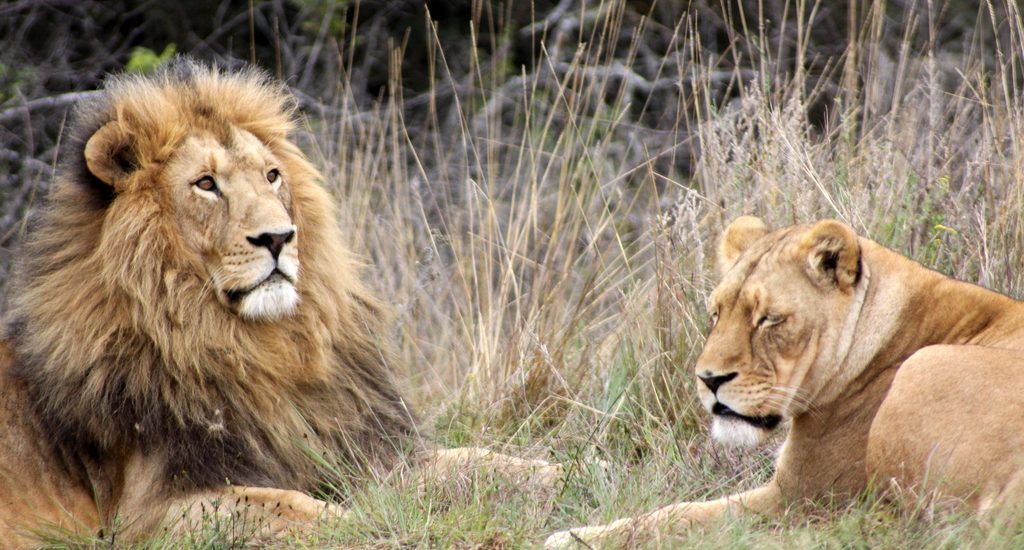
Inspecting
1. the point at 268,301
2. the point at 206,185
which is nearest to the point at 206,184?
the point at 206,185

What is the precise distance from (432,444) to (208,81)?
60.9 inches

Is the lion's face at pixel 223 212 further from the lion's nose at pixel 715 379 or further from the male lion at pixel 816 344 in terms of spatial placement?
the lion's nose at pixel 715 379

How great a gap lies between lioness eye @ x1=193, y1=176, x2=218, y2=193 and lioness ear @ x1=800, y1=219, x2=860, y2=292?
1.90m

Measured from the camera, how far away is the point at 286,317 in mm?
4285

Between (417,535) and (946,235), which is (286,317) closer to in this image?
(417,535)

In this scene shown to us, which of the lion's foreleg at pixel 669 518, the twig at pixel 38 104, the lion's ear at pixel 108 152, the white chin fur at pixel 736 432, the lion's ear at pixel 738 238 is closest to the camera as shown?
the lion's foreleg at pixel 669 518

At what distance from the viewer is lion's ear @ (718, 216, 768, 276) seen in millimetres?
4062

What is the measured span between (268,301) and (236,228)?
10.0 inches

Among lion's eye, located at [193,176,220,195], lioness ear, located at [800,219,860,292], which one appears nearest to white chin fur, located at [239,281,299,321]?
lion's eye, located at [193,176,220,195]

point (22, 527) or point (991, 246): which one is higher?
point (991, 246)

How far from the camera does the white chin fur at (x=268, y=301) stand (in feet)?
13.6

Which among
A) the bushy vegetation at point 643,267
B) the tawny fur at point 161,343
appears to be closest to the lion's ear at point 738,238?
the bushy vegetation at point 643,267

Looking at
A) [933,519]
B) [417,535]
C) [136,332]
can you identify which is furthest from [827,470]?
[136,332]

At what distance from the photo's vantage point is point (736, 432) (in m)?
3.61
